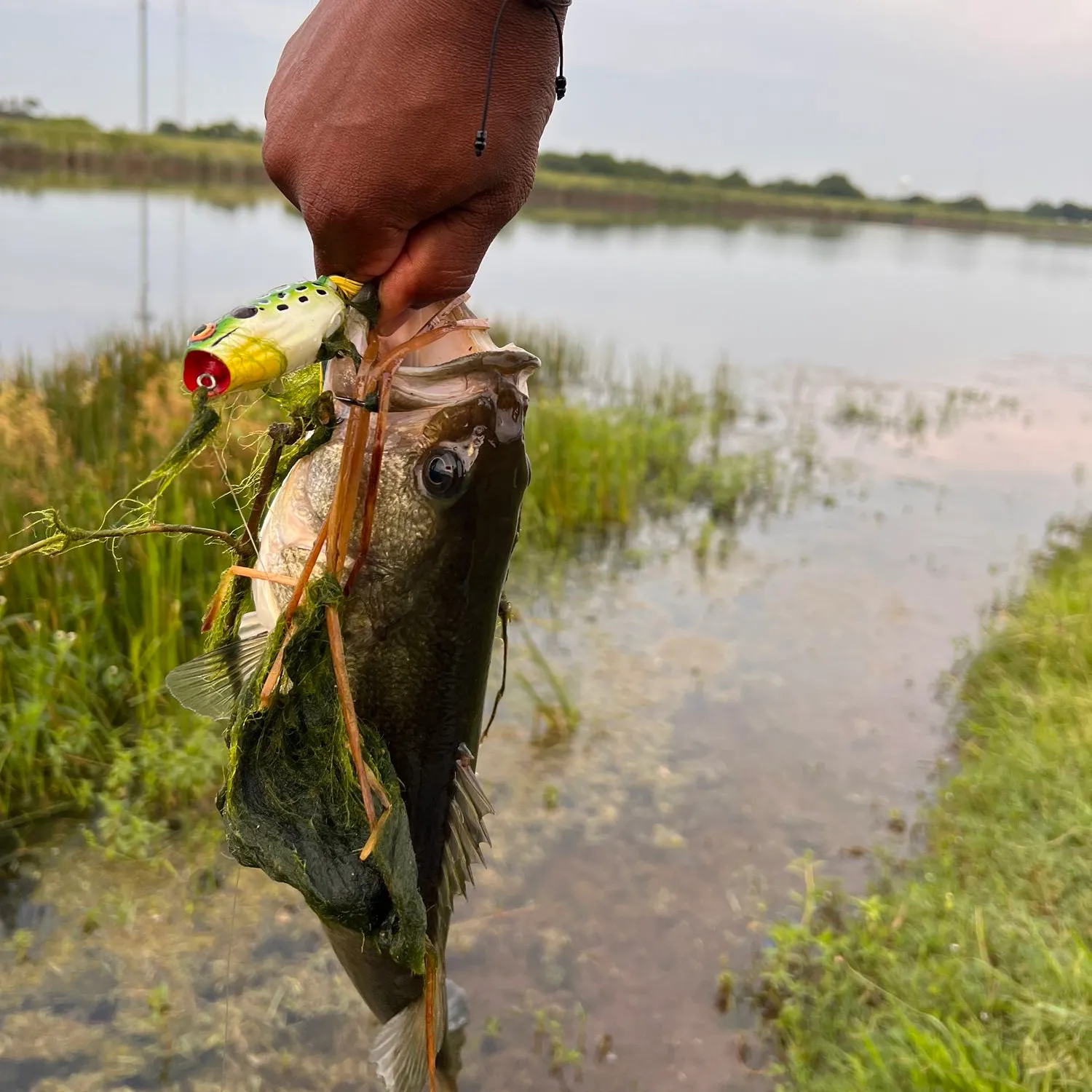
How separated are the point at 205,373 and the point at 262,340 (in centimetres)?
9

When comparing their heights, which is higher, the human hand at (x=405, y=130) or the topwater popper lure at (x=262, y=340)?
the human hand at (x=405, y=130)

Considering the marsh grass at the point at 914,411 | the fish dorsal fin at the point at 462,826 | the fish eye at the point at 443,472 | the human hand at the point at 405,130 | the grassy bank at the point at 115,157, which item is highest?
the grassy bank at the point at 115,157

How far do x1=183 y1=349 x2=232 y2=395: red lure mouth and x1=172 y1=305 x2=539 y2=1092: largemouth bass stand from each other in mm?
248

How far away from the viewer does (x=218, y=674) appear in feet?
5.49

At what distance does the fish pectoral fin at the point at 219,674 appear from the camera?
5.39ft

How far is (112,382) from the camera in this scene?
6352 millimetres

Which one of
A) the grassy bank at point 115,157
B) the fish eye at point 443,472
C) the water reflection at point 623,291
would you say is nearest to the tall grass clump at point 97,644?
the fish eye at point 443,472

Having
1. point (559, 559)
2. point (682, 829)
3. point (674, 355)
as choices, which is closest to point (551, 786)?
point (682, 829)

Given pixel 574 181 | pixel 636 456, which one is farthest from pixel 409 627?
pixel 574 181

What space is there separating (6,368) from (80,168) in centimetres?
2837

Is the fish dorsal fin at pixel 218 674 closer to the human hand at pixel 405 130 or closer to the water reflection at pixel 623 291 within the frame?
the human hand at pixel 405 130

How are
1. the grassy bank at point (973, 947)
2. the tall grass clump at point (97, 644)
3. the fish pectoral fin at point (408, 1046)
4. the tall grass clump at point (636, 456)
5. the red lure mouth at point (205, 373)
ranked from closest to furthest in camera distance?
the red lure mouth at point (205, 373) < the fish pectoral fin at point (408, 1046) < the grassy bank at point (973, 947) < the tall grass clump at point (97, 644) < the tall grass clump at point (636, 456)

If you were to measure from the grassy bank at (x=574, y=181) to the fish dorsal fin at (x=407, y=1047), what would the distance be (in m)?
18.1

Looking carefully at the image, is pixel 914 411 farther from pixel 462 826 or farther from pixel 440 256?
pixel 440 256
